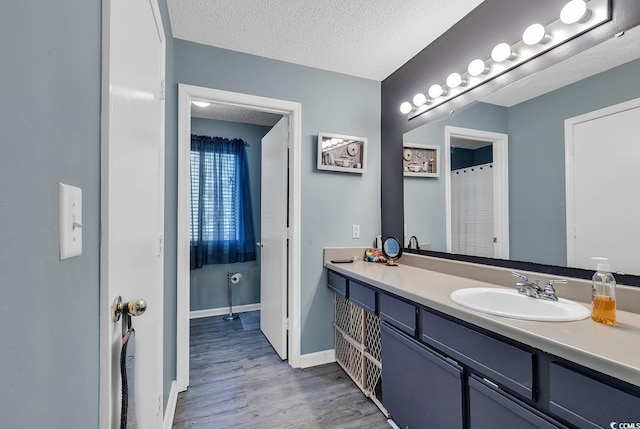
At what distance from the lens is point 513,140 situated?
1.61 meters

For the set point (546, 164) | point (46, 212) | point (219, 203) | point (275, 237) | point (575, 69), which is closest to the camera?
point (46, 212)

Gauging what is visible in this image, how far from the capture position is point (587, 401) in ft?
2.53

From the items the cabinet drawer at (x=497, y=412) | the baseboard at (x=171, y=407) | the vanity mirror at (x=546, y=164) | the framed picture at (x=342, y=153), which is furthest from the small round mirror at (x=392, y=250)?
the baseboard at (x=171, y=407)

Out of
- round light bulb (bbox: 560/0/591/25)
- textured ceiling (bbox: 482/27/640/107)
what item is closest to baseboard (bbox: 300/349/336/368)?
textured ceiling (bbox: 482/27/640/107)

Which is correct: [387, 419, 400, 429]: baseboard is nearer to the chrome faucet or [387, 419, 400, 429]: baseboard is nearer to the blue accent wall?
the chrome faucet

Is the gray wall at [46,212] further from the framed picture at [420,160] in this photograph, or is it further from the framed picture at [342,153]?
the framed picture at [420,160]

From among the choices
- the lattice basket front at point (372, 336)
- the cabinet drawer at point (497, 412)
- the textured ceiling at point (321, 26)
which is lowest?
the lattice basket front at point (372, 336)

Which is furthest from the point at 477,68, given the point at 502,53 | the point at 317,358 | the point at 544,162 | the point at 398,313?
the point at 317,358

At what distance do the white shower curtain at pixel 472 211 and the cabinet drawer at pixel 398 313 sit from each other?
0.64m

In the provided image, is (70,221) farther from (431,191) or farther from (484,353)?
(431,191)

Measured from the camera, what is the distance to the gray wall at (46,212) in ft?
1.15

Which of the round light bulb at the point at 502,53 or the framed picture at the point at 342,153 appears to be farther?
the framed picture at the point at 342,153

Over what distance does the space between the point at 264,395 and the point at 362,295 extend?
0.94m

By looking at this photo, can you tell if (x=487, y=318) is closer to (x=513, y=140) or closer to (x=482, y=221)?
(x=482, y=221)
